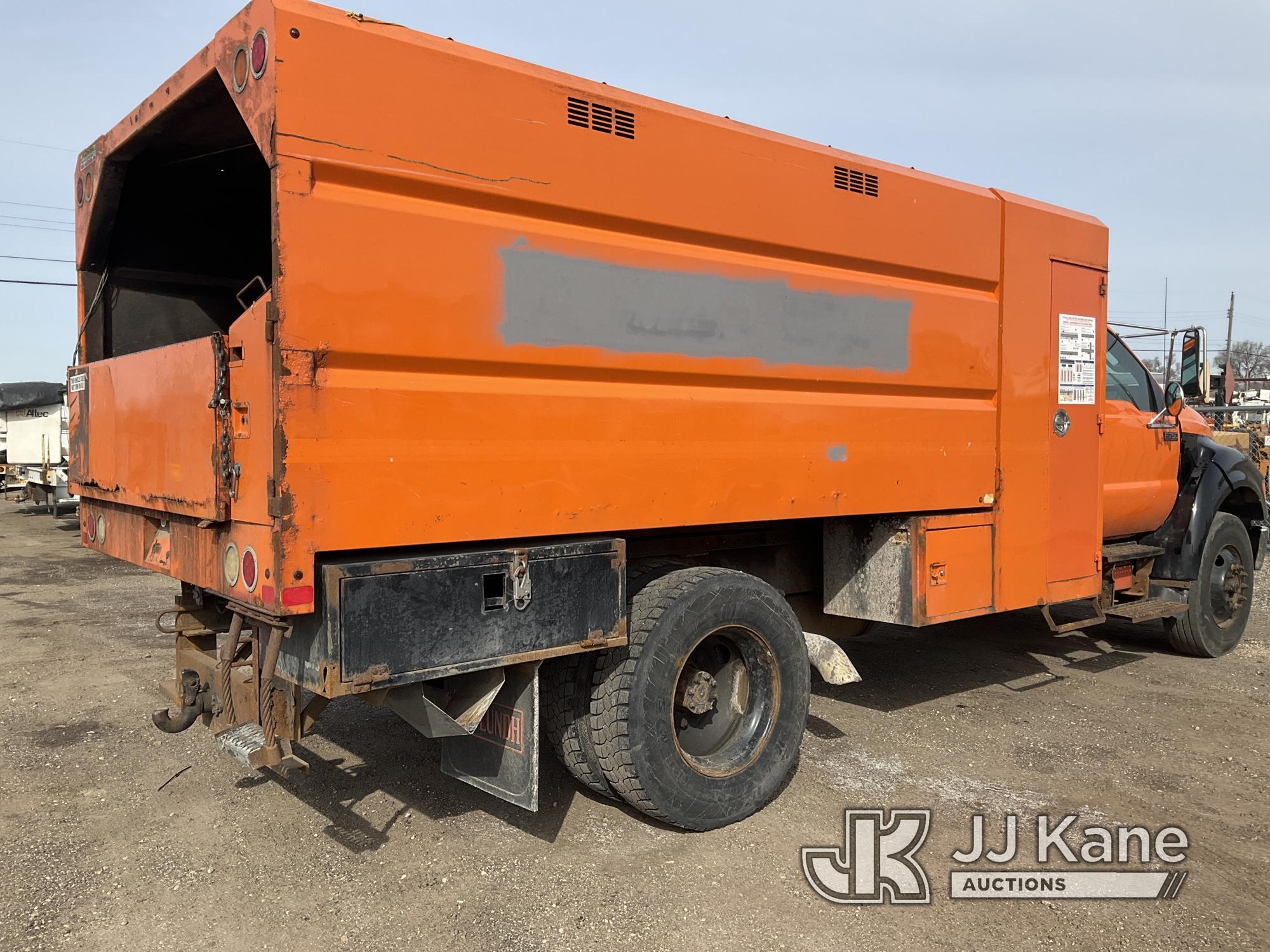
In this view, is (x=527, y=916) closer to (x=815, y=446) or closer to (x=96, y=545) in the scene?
(x=815, y=446)

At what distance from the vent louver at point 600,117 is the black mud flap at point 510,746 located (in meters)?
1.93

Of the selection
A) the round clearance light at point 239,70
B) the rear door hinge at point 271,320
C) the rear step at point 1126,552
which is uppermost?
the round clearance light at point 239,70

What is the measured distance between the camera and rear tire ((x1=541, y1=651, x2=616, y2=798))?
12.1ft

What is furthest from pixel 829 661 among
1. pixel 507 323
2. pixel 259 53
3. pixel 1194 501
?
pixel 1194 501

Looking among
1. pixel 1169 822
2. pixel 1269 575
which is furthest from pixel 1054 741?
pixel 1269 575

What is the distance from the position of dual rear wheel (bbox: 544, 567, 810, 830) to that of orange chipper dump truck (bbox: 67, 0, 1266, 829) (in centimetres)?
1

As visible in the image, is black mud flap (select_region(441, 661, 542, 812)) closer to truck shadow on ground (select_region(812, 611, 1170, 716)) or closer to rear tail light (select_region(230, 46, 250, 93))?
rear tail light (select_region(230, 46, 250, 93))

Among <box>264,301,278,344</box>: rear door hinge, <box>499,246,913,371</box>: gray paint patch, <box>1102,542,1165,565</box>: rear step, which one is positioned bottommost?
<box>1102,542,1165,565</box>: rear step

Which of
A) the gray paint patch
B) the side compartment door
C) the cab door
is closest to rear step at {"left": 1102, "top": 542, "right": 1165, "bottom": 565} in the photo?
the cab door

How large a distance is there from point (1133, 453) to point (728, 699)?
12.1 feet

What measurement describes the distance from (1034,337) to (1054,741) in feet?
7.18

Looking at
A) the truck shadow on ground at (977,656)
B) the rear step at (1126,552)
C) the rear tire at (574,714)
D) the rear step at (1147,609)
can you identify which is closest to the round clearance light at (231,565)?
the rear tire at (574,714)

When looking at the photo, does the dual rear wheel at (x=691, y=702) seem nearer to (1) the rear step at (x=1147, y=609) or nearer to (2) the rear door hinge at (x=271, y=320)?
(2) the rear door hinge at (x=271, y=320)

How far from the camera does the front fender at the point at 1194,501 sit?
666cm
